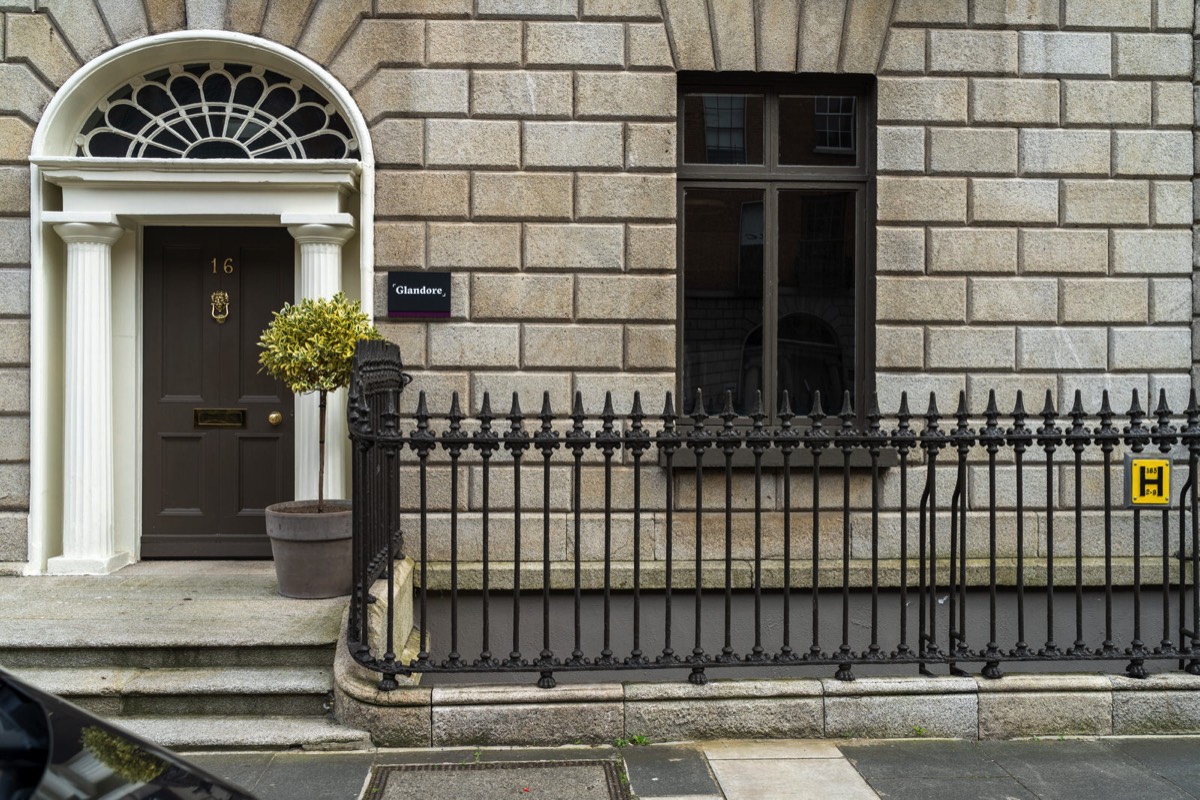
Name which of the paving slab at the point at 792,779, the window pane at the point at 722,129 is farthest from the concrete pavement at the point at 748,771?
the window pane at the point at 722,129

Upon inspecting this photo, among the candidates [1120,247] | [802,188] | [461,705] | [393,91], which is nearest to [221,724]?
[461,705]

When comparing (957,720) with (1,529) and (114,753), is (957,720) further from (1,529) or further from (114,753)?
(1,529)

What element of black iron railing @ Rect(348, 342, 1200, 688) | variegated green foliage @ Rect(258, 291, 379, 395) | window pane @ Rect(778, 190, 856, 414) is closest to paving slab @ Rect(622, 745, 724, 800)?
black iron railing @ Rect(348, 342, 1200, 688)

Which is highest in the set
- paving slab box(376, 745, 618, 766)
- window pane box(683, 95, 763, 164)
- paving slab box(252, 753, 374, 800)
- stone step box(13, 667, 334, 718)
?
window pane box(683, 95, 763, 164)

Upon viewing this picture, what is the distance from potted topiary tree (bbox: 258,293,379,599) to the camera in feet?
21.9

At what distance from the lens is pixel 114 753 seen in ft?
7.02

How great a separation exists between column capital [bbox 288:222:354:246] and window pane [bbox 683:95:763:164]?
2.66 meters

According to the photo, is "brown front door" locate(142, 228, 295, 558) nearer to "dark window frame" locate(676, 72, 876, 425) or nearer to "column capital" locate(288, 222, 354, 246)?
"column capital" locate(288, 222, 354, 246)

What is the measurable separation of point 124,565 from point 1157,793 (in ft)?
23.0

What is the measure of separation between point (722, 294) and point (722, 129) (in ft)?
4.20

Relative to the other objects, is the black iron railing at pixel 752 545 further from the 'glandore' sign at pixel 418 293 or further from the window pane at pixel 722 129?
the window pane at pixel 722 129

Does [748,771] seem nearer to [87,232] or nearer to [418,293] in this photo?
[418,293]

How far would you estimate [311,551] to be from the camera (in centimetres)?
678

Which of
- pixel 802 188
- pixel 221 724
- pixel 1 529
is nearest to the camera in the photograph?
pixel 221 724
